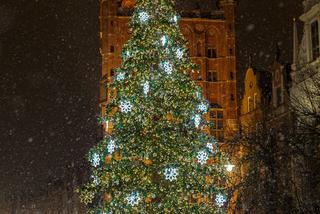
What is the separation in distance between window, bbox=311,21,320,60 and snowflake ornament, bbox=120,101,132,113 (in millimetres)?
8779

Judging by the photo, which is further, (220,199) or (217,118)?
(217,118)

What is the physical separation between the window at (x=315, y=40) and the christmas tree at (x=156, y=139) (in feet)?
21.9

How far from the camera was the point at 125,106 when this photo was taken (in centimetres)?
2434

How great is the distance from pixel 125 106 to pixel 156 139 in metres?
1.54

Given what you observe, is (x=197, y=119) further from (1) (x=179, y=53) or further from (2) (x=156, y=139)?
(1) (x=179, y=53)

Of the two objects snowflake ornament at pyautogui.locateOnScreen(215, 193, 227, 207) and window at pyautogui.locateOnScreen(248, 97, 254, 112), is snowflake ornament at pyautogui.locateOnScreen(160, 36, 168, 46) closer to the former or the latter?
snowflake ornament at pyautogui.locateOnScreen(215, 193, 227, 207)

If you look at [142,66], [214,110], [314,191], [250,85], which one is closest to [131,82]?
[142,66]

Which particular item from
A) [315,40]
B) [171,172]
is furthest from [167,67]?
[315,40]

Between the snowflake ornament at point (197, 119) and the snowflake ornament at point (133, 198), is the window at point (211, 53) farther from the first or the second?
the snowflake ornament at point (133, 198)

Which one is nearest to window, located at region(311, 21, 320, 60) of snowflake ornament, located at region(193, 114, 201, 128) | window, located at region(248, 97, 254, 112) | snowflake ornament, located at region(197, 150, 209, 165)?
snowflake ornament, located at region(193, 114, 201, 128)

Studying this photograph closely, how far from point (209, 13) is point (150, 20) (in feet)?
94.7

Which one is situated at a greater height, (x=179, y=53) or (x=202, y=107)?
(x=179, y=53)

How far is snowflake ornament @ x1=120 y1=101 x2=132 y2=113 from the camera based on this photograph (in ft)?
79.7

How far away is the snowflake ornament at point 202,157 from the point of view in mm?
23906
